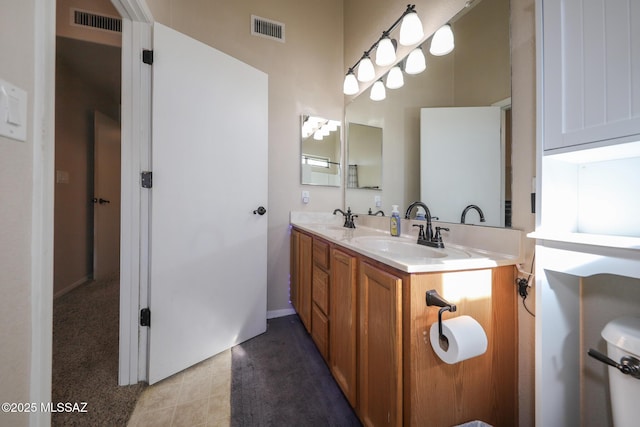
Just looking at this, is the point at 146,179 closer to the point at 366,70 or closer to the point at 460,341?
the point at 460,341

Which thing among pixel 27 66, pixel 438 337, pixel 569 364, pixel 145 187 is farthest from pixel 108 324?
pixel 569 364

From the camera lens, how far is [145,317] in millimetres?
1293

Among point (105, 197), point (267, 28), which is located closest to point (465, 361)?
point (267, 28)

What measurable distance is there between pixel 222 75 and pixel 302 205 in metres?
1.19

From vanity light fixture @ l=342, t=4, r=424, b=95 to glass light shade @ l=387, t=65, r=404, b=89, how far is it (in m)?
0.09

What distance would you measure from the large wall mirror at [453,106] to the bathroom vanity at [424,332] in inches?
8.5

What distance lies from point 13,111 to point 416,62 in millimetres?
1708

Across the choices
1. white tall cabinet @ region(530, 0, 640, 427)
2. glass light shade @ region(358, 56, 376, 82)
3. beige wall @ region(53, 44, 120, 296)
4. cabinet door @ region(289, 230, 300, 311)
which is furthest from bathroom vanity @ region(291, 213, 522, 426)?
beige wall @ region(53, 44, 120, 296)

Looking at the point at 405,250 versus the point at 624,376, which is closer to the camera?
the point at 624,376

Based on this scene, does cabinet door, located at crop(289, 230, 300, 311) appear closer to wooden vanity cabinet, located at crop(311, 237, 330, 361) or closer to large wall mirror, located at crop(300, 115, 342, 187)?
wooden vanity cabinet, located at crop(311, 237, 330, 361)

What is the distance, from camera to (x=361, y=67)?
75.2 inches

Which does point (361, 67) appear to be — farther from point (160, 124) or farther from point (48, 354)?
point (48, 354)

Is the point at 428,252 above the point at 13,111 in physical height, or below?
below

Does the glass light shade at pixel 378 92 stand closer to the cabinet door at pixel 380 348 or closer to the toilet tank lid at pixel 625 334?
the cabinet door at pixel 380 348
